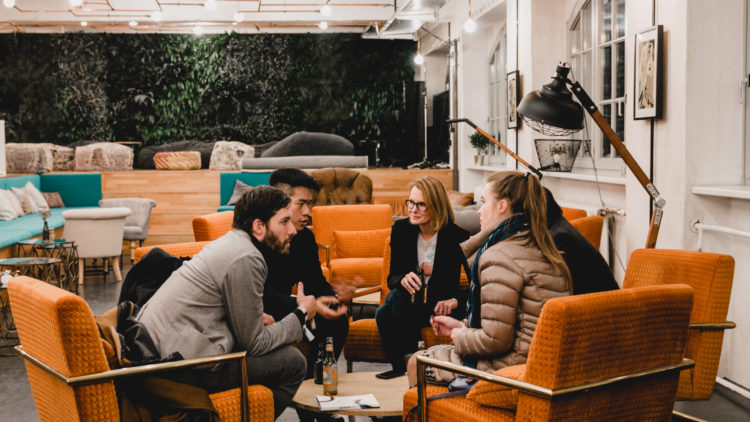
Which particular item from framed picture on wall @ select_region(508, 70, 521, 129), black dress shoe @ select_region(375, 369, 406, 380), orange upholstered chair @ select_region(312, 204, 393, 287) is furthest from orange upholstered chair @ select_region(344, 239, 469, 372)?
framed picture on wall @ select_region(508, 70, 521, 129)

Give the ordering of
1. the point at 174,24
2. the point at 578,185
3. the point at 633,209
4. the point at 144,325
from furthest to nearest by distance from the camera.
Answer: the point at 174,24, the point at 578,185, the point at 633,209, the point at 144,325

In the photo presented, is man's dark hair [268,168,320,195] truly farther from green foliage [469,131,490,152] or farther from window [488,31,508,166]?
green foliage [469,131,490,152]

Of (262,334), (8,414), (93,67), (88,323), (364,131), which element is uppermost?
(93,67)

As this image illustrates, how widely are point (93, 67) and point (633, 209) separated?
40.4ft

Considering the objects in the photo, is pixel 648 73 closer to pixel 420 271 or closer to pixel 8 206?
pixel 420 271

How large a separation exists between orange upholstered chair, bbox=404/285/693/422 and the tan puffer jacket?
0.17 metres

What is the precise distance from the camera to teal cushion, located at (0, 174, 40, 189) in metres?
9.80

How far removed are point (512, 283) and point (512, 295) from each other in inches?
1.6

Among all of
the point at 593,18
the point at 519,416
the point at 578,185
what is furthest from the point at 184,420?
the point at 593,18

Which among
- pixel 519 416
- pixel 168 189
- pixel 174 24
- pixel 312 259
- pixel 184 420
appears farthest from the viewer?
pixel 174 24

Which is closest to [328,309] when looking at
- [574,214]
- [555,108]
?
[555,108]

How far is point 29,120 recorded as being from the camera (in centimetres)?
1442

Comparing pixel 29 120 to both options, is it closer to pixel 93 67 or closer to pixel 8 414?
pixel 93 67

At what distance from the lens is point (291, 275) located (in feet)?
12.5
